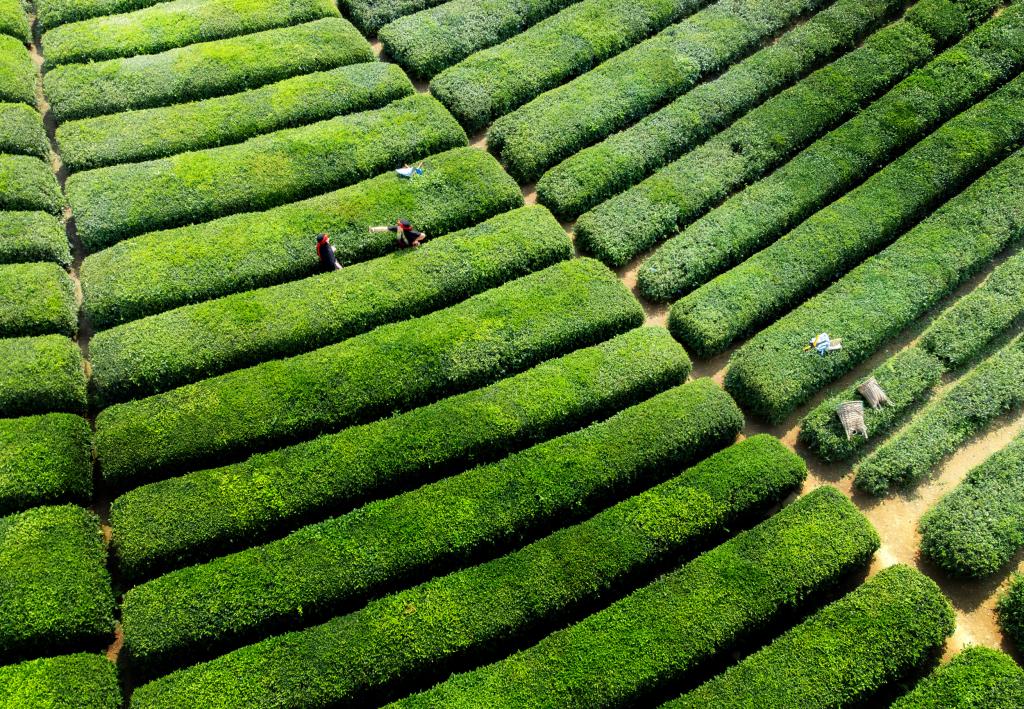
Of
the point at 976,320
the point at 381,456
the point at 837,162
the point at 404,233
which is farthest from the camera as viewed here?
the point at 837,162

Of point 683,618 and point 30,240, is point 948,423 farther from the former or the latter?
point 30,240

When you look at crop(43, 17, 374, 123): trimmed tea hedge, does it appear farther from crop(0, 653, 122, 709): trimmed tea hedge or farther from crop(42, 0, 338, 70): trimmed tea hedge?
crop(0, 653, 122, 709): trimmed tea hedge

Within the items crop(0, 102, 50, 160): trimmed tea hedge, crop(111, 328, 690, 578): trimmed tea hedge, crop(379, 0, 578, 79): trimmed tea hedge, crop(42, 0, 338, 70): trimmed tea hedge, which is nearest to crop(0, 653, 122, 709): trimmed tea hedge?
crop(111, 328, 690, 578): trimmed tea hedge

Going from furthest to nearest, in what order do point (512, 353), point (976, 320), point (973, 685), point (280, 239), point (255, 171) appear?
point (255, 171), point (280, 239), point (976, 320), point (512, 353), point (973, 685)

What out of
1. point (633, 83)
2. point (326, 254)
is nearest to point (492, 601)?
point (326, 254)

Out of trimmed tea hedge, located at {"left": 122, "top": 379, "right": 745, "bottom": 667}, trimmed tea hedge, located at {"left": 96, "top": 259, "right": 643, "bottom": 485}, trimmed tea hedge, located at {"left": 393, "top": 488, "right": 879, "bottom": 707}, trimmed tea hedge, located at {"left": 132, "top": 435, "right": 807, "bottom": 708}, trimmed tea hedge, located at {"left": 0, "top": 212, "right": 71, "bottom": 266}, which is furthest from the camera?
trimmed tea hedge, located at {"left": 0, "top": 212, "right": 71, "bottom": 266}
